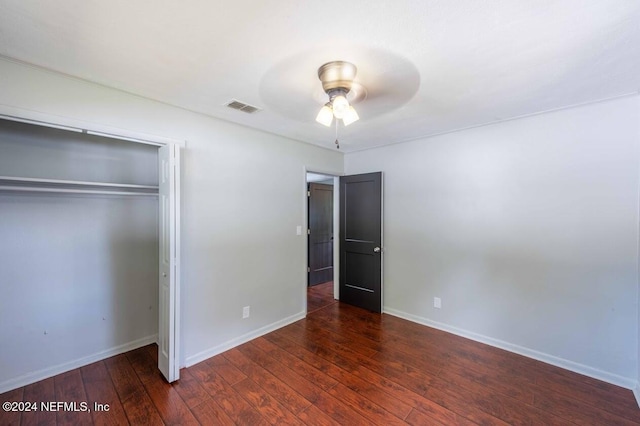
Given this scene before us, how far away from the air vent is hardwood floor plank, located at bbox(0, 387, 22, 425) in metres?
2.74

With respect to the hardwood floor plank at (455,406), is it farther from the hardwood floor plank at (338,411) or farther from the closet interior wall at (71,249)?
the closet interior wall at (71,249)

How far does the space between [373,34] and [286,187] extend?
224cm

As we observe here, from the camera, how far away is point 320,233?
5.37 m

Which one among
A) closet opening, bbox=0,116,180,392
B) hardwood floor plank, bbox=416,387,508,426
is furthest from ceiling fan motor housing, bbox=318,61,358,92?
hardwood floor plank, bbox=416,387,508,426

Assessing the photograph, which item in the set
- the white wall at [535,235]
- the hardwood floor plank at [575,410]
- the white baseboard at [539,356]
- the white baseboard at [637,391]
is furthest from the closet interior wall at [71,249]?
the white baseboard at [637,391]

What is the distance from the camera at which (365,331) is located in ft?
10.6

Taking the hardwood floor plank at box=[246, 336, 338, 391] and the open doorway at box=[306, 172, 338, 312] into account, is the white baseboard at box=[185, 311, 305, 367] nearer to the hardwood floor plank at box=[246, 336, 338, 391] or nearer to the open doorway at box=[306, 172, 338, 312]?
the hardwood floor plank at box=[246, 336, 338, 391]

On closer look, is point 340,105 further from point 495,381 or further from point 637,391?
point 637,391

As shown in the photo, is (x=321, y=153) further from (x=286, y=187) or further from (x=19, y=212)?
(x=19, y=212)

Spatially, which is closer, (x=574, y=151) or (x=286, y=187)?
(x=574, y=151)

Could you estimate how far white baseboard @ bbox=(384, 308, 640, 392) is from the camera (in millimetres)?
2240

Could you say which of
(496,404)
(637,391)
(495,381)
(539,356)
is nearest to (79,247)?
(496,404)

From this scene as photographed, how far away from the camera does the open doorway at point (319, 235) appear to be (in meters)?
5.14

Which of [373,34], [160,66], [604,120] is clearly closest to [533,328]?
[604,120]
